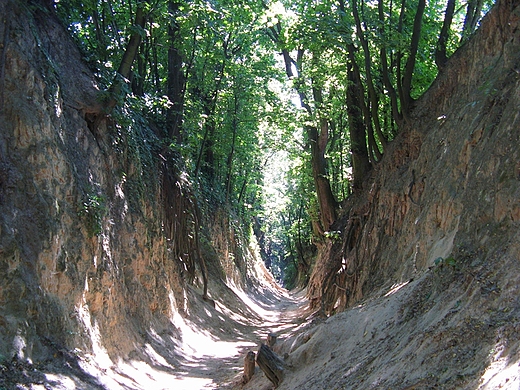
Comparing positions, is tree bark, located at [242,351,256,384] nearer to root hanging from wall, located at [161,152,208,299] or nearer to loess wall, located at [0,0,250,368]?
loess wall, located at [0,0,250,368]

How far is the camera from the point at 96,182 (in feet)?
35.2

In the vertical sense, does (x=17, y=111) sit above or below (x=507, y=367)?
above

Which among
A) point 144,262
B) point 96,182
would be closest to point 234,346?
point 144,262

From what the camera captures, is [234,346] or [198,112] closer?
[234,346]

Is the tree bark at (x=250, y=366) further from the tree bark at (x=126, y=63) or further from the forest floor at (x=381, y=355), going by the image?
the tree bark at (x=126, y=63)

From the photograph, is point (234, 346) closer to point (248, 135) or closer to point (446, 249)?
point (446, 249)

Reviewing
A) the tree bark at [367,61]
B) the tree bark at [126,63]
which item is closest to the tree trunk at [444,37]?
the tree bark at [367,61]

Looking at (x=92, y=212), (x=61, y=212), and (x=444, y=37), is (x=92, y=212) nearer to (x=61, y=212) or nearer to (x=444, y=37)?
(x=61, y=212)

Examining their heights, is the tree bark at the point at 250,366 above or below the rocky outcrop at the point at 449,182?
below

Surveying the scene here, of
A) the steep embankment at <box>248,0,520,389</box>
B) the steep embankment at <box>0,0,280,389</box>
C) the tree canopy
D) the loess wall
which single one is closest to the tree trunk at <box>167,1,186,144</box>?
the tree canopy

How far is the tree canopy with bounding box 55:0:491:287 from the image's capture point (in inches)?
494

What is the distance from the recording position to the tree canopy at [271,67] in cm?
1254

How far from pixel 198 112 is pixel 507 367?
16.5 metres

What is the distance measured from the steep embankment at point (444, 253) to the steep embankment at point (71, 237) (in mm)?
3245
